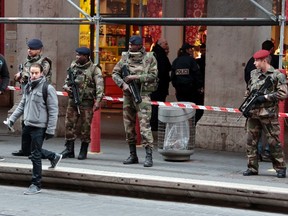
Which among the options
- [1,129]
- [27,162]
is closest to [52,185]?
[27,162]

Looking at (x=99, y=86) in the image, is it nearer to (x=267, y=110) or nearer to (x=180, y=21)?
(x=180, y=21)

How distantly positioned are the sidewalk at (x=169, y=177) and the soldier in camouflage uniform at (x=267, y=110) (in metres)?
0.39

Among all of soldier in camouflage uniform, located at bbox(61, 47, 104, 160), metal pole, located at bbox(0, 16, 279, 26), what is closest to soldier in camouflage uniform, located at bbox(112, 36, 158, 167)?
soldier in camouflage uniform, located at bbox(61, 47, 104, 160)

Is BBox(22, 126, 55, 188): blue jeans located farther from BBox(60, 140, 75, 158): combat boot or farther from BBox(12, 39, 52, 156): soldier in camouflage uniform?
BBox(60, 140, 75, 158): combat boot

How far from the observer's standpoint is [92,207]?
372 inches

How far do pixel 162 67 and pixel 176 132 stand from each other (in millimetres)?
3691

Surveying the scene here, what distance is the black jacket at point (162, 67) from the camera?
15148 millimetres

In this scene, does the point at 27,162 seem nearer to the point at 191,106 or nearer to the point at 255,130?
the point at 191,106

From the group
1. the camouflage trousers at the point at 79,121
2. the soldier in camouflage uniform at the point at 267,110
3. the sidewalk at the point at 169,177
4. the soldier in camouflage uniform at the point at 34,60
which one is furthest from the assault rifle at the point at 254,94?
the soldier in camouflage uniform at the point at 34,60

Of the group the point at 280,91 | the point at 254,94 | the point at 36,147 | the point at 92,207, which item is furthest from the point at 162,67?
the point at 92,207

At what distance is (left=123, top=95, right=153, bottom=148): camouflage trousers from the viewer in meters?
11.2

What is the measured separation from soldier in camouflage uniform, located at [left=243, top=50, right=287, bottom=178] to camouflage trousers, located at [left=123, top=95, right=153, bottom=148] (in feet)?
5.28

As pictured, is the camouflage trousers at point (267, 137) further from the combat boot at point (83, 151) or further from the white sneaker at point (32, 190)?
the white sneaker at point (32, 190)

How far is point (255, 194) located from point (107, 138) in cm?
602
